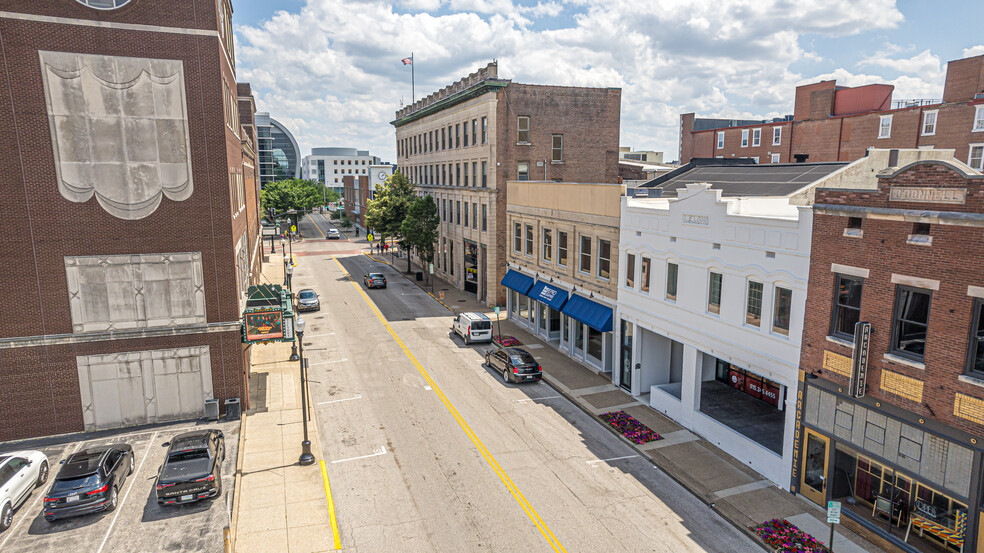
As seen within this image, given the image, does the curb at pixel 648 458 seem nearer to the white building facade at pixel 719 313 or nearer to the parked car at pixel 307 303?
the white building facade at pixel 719 313

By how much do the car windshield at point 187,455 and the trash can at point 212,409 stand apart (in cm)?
610

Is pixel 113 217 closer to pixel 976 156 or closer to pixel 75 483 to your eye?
pixel 75 483

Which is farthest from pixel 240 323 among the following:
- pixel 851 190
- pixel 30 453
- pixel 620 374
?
pixel 851 190

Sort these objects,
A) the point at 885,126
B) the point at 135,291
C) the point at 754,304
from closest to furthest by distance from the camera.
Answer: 1. the point at 754,304
2. the point at 135,291
3. the point at 885,126

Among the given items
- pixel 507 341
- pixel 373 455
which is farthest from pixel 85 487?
pixel 507 341

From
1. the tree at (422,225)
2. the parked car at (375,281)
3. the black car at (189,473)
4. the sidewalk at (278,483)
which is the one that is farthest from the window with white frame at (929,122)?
the black car at (189,473)

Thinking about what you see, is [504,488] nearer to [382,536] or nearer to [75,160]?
[382,536]

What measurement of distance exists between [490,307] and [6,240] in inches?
1227

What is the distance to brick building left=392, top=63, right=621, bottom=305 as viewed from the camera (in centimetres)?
4506

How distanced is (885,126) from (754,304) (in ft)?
144

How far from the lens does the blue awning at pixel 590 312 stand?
1139 inches

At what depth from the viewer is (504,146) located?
148 ft

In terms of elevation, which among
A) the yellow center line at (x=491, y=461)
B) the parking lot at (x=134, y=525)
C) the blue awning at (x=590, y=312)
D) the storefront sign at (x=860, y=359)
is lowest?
the yellow center line at (x=491, y=461)


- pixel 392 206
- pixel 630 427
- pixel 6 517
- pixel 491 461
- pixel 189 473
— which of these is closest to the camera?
pixel 6 517
